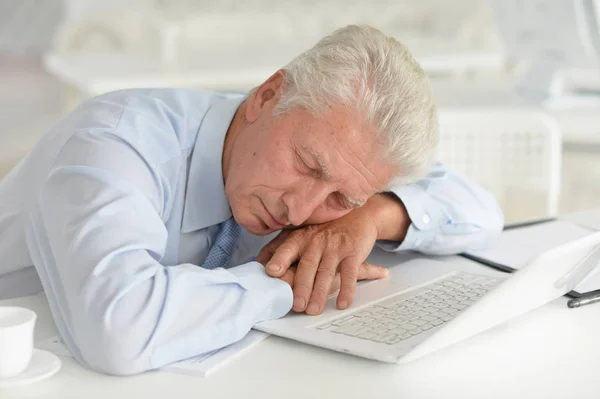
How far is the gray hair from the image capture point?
4.19 feet

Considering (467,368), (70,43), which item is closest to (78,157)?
(467,368)

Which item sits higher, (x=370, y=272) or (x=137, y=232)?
(x=137, y=232)

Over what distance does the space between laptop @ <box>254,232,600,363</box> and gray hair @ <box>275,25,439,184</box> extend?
0.69 feet

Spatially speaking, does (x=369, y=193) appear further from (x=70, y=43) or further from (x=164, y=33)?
(x=70, y=43)

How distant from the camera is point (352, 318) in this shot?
1222 millimetres

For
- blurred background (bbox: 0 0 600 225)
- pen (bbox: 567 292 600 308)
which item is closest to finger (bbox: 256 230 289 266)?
pen (bbox: 567 292 600 308)

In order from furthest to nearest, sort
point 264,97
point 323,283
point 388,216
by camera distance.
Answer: point 388,216
point 264,97
point 323,283

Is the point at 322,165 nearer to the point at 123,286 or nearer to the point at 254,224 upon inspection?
the point at 254,224

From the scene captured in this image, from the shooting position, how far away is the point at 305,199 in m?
1.33

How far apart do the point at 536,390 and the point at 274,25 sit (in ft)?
13.7

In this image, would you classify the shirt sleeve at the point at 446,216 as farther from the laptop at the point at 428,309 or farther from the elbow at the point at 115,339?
the elbow at the point at 115,339

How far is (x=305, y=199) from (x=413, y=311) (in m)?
0.24

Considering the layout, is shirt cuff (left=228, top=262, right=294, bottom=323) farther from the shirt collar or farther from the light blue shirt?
the shirt collar

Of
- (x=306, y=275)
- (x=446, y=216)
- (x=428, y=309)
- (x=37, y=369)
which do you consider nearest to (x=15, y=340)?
(x=37, y=369)
